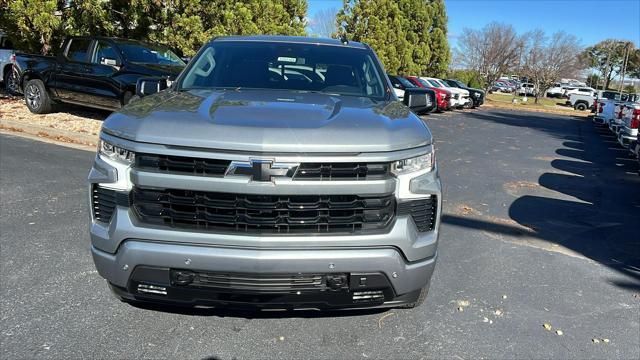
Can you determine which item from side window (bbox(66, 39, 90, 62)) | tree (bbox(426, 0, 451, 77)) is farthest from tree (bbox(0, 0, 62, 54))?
tree (bbox(426, 0, 451, 77))

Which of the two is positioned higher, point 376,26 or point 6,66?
point 376,26

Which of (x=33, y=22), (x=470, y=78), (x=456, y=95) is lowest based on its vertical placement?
(x=456, y=95)

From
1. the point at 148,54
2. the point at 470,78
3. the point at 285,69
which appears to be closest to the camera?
the point at 285,69

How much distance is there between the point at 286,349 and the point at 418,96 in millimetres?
2428

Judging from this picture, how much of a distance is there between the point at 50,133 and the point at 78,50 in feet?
6.25

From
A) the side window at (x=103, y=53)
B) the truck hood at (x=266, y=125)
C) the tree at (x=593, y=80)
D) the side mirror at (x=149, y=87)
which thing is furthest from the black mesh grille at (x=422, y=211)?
the tree at (x=593, y=80)

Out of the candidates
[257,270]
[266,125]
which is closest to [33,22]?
[266,125]

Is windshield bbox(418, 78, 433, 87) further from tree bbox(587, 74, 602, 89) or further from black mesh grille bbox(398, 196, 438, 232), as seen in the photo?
tree bbox(587, 74, 602, 89)

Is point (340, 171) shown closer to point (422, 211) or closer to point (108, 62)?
point (422, 211)

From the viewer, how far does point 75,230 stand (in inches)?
187

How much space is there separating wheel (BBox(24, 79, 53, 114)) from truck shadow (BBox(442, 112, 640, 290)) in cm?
906

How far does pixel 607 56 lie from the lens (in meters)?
70.6

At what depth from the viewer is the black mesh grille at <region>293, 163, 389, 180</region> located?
2502 mm

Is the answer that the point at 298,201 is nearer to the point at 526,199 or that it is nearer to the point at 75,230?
the point at 75,230
